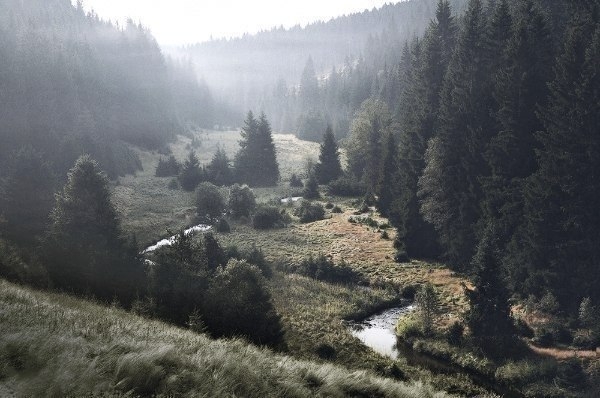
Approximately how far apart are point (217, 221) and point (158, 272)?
36.8 meters

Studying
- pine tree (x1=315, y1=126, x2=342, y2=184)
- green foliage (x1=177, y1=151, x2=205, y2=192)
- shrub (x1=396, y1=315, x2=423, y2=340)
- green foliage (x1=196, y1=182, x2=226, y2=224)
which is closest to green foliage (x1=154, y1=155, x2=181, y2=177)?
green foliage (x1=177, y1=151, x2=205, y2=192)

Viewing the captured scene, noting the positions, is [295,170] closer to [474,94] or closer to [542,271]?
[474,94]

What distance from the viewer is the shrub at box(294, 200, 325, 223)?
6084 centimetres

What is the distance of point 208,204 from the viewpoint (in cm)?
5938

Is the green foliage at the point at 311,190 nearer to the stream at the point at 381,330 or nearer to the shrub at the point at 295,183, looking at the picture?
the shrub at the point at 295,183

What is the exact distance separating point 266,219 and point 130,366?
1974 inches

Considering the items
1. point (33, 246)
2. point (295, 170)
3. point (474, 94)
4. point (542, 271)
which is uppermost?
point (474, 94)

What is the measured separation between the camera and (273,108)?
178 meters

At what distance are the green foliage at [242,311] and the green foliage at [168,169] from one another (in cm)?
6811

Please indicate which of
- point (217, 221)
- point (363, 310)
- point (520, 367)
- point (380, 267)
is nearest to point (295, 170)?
point (217, 221)

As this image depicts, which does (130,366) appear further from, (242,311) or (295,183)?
(295,183)

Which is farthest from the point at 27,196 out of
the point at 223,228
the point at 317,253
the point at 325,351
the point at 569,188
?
the point at 569,188

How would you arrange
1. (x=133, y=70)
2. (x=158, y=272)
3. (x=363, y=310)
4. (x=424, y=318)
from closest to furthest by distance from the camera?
(x=158, y=272)
(x=424, y=318)
(x=363, y=310)
(x=133, y=70)

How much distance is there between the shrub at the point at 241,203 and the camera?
62.2 metres
